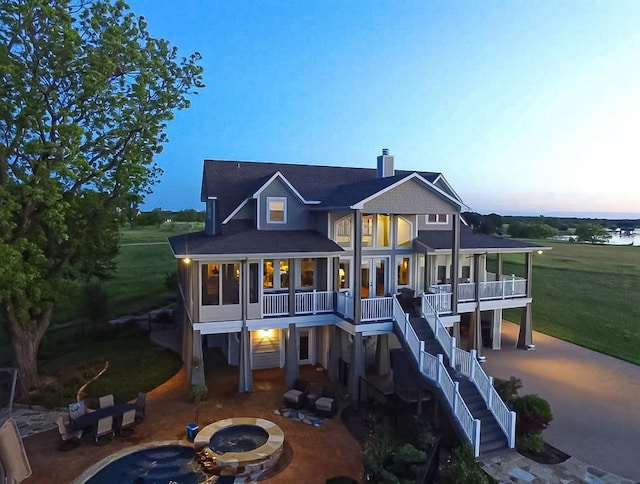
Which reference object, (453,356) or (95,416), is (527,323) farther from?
(95,416)

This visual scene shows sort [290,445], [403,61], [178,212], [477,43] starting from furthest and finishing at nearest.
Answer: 1. [178,212]
2. [403,61]
3. [477,43]
4. [290,445]

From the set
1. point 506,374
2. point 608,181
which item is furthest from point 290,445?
point 608,181

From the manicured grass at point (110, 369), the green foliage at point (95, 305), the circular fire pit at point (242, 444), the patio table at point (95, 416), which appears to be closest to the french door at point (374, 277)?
the circular fire pit at point (242, 444)

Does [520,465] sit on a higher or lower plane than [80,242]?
lower

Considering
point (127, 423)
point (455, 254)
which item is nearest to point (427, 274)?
point (455, 254)

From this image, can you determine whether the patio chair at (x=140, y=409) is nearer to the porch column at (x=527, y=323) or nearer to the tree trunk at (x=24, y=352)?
the tree trunk at (x=24, y=352)

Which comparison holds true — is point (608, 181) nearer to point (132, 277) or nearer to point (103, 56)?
point (103, 56)
